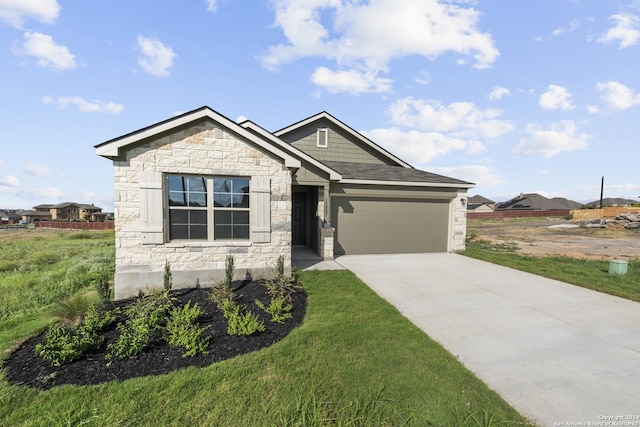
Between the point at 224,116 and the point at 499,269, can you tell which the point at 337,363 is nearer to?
the point at 224,116

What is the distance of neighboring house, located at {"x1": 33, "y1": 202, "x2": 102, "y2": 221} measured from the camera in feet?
232

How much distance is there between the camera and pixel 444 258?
34.1 ft

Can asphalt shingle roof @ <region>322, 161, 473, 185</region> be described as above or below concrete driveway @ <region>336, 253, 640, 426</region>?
above

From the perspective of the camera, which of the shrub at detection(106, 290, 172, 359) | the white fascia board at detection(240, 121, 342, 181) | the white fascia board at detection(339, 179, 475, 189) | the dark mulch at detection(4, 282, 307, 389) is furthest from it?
the white fascia board at detection(339, 179, 475, 189)

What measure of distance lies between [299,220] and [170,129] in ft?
23.8

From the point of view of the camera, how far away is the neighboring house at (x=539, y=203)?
62366 mm

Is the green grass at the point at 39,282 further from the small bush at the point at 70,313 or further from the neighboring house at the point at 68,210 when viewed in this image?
the neighboring house at the point at 68,210

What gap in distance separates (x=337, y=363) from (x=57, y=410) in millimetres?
2961

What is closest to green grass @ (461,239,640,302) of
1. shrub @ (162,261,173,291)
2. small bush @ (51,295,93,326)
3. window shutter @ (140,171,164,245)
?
shrub @ (162,261,173,291)

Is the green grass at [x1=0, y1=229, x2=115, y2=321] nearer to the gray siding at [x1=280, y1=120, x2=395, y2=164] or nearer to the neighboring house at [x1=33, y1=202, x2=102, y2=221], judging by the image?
the gray siding at [x1=280, y1=120, x2=395, y2=164]

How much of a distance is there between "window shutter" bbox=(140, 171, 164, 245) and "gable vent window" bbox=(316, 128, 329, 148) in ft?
27.8

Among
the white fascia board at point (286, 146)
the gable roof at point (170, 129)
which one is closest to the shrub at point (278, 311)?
the gable roof at point (170, 129)

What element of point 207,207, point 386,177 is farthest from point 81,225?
point 386,177

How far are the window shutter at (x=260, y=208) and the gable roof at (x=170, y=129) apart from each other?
830mm
